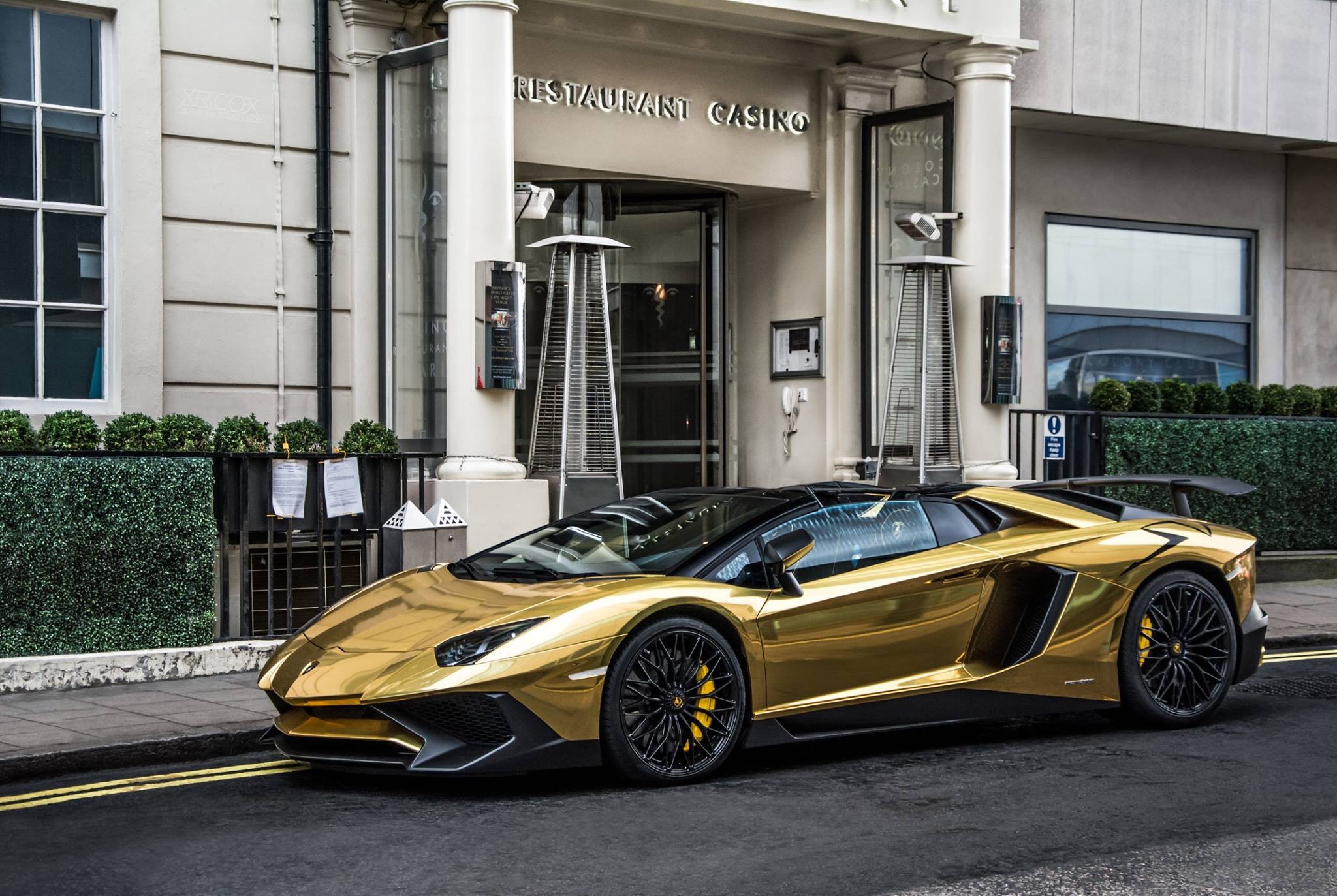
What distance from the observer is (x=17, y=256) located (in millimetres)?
11242

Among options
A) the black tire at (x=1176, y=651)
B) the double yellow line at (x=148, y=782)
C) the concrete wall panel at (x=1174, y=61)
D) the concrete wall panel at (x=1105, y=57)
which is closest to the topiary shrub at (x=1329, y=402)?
the concrete wall panel at (x=1174, y=61)

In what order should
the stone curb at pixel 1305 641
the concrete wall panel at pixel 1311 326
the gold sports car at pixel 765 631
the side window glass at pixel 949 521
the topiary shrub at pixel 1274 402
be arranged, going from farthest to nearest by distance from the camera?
1. the concrete wall panel at pixel 1311 326
2. the topiary shrub at pixel 1274 402
3. the stone curb at pixel 1305 641
4. the side window glass at pixel 949 521
5. the gold sports car at pixel 765 631

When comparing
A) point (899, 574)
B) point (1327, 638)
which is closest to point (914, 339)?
point (1327, 638)

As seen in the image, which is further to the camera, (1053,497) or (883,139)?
(883,139)

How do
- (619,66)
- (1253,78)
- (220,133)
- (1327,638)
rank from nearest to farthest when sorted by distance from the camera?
(1327,638) < (220,133) < (619,66) < (1253,78)

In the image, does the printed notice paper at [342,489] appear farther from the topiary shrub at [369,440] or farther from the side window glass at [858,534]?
the side window glass at [858,534]

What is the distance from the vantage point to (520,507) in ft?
36.9

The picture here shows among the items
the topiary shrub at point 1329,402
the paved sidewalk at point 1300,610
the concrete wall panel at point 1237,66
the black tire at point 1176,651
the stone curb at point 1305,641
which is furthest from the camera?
the concrete wall panel at point 1237,66

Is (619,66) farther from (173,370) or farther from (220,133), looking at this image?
(173,370)

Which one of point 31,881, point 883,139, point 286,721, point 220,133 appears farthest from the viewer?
point 883,139

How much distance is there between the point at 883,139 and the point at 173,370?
6794 millimetres

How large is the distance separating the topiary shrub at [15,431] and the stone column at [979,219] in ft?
25.3

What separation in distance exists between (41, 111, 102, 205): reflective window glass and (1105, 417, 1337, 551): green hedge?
894cm

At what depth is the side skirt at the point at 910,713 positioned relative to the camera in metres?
6.52
